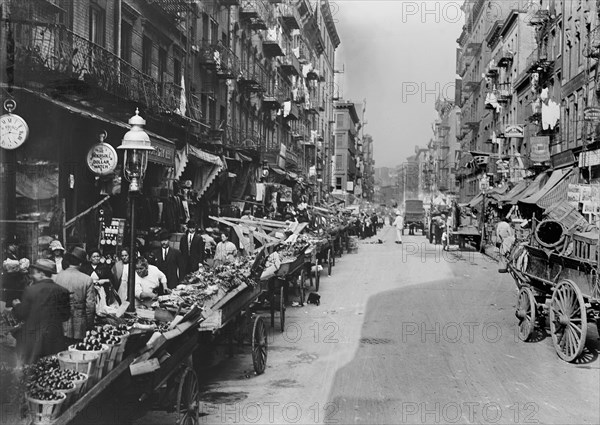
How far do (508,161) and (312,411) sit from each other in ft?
142

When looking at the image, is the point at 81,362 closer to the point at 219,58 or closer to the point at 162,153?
the point at 162,153

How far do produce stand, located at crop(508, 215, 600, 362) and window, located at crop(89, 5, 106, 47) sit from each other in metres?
10.6

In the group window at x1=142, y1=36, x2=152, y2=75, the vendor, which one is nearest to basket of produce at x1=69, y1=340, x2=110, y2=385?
the vendor

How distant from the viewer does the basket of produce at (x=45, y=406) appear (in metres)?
4.74

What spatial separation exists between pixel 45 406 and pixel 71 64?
851 centimetres

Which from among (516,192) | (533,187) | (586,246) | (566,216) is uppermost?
(533,187)

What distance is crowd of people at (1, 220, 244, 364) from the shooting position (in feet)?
22.0

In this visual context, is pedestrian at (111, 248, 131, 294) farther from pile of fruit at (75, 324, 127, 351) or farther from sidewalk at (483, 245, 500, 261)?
sidewalk at (483, 245, 500, 261)

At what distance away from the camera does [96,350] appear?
5.68m

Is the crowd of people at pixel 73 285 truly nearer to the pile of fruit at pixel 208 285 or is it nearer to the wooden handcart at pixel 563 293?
the pile of fruit at pixel 208 285

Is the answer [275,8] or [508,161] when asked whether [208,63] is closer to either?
[275,8]

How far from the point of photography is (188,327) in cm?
698

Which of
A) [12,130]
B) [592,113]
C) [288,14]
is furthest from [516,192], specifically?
[12,130]

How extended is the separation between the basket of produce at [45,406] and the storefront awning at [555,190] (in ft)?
87.9
